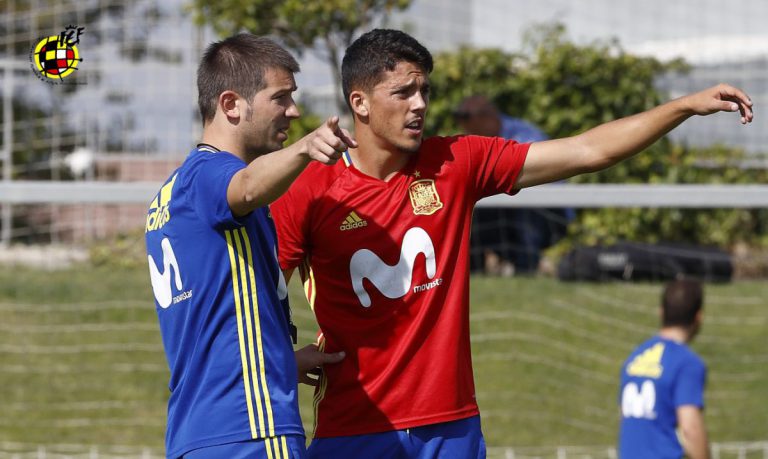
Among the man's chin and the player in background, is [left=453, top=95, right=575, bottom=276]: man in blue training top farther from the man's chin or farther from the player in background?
the player in background

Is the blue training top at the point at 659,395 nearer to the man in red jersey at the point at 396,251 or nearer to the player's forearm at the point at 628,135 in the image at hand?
the man in red jersey at the point at 396,251

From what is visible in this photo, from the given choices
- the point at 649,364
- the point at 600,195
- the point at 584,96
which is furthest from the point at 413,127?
the point at 584,96

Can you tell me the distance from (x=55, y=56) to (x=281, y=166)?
3010mm

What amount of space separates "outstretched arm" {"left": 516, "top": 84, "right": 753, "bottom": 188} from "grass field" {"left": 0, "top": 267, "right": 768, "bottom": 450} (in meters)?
4.89

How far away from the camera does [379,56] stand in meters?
4.27

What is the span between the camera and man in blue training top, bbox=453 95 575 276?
31.3 ft

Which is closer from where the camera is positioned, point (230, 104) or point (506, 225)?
point (230, 104)

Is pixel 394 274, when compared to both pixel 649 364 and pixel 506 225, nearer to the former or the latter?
pixel 649 364

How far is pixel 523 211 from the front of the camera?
10023 mm

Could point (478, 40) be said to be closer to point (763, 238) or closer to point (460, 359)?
point (763, 238)

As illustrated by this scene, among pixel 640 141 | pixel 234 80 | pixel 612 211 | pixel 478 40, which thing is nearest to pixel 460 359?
pixel 640 141

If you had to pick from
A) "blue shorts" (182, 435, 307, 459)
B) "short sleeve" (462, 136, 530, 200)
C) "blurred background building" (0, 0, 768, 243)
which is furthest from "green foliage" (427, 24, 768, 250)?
"blue shorts" (182, 435, 307, 459)

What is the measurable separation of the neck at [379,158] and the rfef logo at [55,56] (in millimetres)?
1923

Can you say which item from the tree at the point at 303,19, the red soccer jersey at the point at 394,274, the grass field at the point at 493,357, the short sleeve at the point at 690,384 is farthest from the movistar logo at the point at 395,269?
the tree at the point at 303,19
